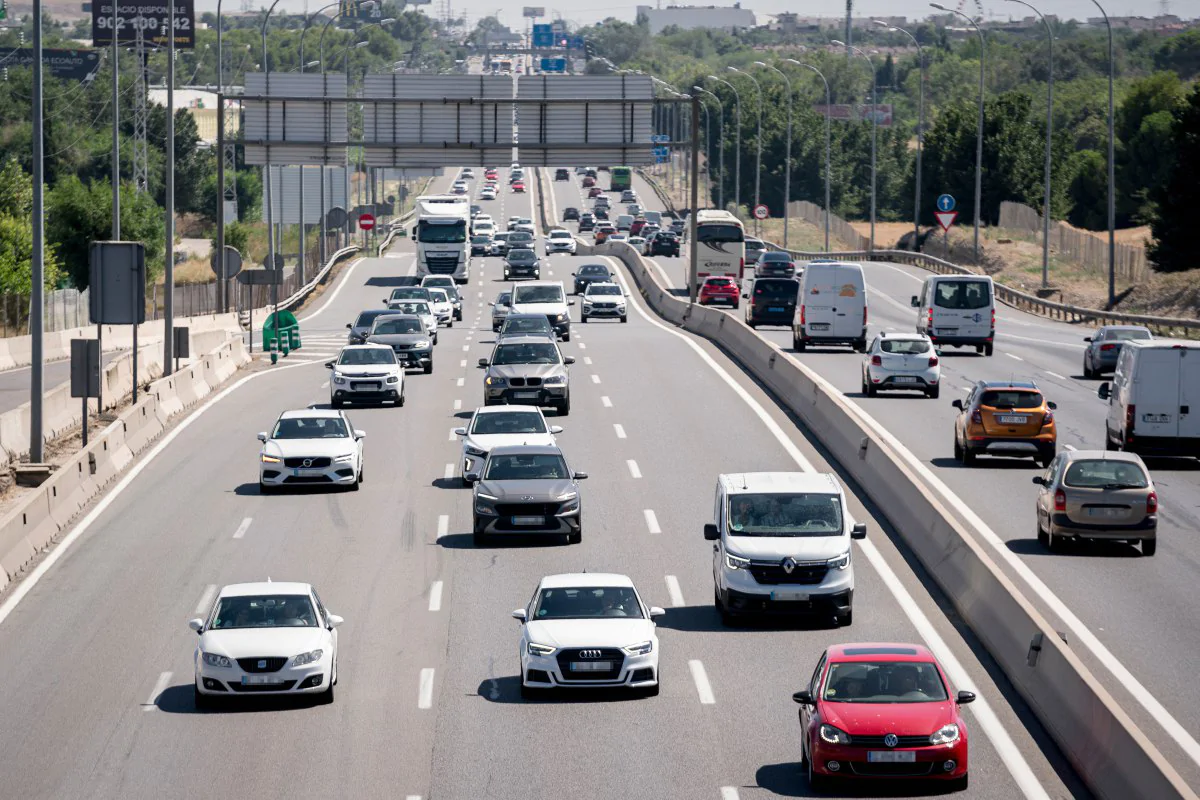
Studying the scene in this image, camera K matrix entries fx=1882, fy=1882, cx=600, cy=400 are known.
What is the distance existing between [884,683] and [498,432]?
61.6ft

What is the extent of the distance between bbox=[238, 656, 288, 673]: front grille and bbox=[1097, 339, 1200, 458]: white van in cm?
2044

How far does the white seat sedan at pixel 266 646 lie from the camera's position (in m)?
19.7

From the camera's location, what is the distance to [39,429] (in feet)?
110

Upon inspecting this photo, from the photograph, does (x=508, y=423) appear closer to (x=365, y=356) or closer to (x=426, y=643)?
(x=365, y=356)

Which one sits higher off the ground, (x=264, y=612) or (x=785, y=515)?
(x=785, y=515)

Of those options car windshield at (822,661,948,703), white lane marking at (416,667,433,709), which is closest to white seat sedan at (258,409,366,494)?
white lane marking at (416,667,433,709)

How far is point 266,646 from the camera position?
19.8 meters

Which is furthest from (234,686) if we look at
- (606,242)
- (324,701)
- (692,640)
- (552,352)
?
(606,242)

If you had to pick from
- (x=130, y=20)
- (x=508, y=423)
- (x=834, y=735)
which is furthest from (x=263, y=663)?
(x=130, y=20)

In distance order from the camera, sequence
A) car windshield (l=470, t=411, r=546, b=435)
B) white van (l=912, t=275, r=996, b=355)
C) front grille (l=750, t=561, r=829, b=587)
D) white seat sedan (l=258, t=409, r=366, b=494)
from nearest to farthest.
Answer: front grille (l=750, t=561, r=829, b=587) < white seat sedan (l=258, t=409, r=366, b=494) < car windshield (l=470, t=411, r=546, b=435) < white van (l=912, t=275, r=996, b=355)

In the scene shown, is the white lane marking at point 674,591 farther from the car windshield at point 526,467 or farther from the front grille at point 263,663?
the front grille at point 263,663

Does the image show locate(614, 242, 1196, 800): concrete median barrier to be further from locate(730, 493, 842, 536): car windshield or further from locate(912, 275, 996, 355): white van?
locate(912, 275, 996, 355): white van

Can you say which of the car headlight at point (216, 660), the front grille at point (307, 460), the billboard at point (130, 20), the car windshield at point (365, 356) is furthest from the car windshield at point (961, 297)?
the billboard at point (130, 20)

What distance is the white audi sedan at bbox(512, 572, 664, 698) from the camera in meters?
19.9
